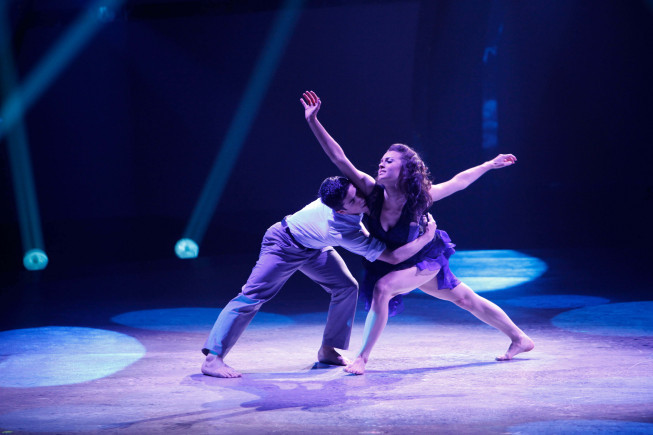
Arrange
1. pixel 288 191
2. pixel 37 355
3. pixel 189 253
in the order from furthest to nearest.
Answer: pixel 288 191 < pixel 189 253 < pixel 37 355

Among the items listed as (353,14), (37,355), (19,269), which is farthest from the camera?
(353,14)

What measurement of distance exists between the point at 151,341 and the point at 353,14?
7.90 m

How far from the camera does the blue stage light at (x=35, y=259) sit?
8508mm

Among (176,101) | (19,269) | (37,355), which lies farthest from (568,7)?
(37,355)

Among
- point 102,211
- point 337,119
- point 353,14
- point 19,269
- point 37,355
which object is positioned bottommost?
point 37,355

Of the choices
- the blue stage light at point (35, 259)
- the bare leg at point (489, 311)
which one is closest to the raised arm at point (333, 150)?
the bare leg at point (489, 311)

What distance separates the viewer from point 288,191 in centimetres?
1242

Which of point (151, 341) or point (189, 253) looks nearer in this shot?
point (151, 341)

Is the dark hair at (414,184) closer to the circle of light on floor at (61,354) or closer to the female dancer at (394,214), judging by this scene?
the female dancer at (394,214)

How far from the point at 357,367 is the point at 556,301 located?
2600mm

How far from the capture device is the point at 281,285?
4.17m

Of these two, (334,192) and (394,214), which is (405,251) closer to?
(394,214)

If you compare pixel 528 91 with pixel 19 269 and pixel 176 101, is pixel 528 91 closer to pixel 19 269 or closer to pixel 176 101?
pixel 176 101

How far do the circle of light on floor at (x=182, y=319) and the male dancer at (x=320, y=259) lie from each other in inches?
46.8
